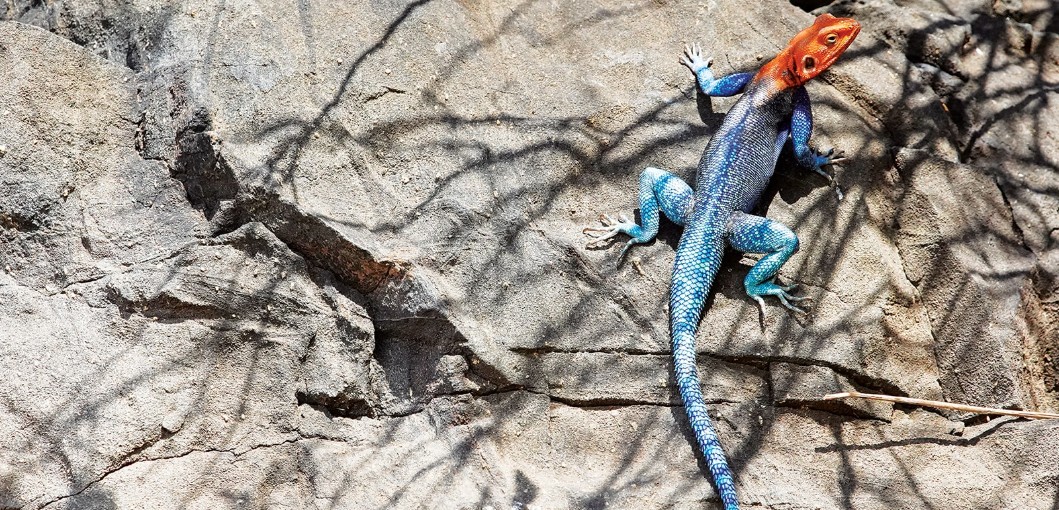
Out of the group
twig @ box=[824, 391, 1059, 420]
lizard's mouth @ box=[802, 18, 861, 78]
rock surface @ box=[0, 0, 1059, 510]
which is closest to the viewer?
rock surface @ box=[0, 0, 1059, 510]

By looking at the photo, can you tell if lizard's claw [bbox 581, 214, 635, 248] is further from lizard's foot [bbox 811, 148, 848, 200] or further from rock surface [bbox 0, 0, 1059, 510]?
lizard's foot [bbox 811, 148, 848, 200]

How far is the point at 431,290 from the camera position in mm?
3908

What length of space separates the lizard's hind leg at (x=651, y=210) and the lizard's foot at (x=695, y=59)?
80cm

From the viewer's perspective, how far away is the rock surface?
3.65 metres

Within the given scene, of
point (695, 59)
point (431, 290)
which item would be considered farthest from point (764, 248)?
point (431, 290)

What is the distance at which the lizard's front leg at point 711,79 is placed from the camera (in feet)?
15.6

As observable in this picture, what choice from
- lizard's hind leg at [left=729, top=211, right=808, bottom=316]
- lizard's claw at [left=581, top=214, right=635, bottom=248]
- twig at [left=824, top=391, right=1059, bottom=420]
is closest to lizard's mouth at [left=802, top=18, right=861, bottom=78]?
lizard's hind leg at [left=729, top=211, right=808, bottom=316]

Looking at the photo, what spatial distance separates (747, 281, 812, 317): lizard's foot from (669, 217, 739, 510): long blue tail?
24 cm

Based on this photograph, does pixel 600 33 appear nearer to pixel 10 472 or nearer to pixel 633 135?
pixel 633 135

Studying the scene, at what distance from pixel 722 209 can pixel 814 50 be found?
1.01 m

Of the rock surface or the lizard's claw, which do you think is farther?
the lizard's claw

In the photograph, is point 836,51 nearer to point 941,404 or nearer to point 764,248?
point 764,248

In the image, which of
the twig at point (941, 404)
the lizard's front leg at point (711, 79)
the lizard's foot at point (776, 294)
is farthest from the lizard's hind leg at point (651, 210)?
the twig at point (941, 404)

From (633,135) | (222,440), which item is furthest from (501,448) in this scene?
(633,135)
